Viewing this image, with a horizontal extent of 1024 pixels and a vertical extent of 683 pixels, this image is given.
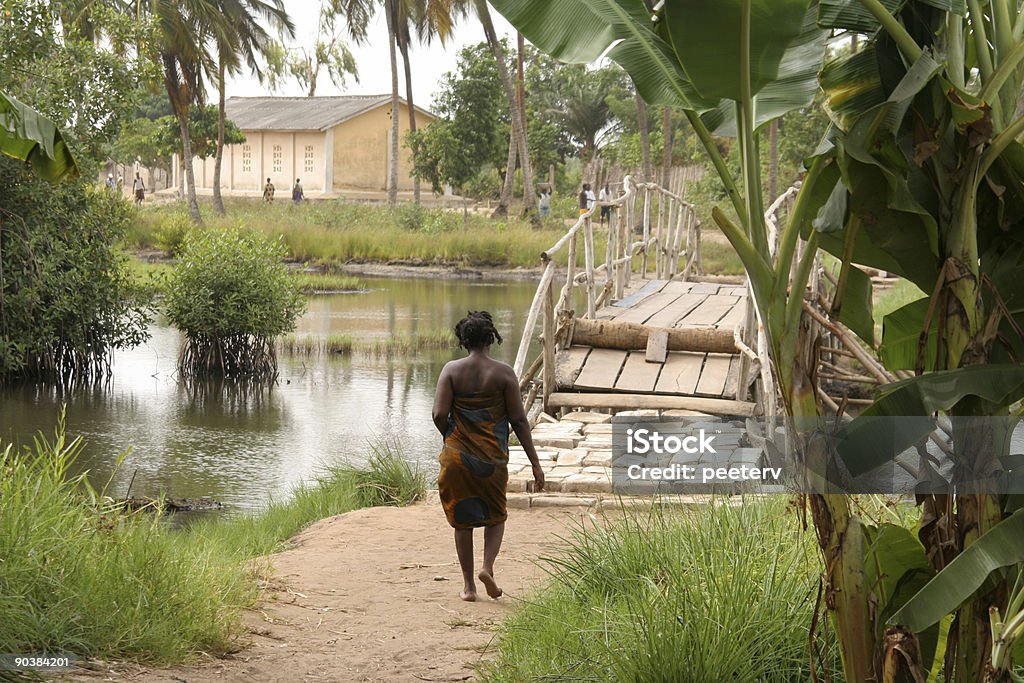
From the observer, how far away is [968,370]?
2.91m

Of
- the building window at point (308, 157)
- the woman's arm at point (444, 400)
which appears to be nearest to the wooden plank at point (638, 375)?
the woman's arm at point (444, 400)

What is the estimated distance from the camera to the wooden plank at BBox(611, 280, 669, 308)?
501 inches

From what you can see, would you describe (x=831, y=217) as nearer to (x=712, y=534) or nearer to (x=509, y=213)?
(x=712, y=534)

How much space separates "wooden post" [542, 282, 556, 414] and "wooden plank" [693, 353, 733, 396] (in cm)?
120

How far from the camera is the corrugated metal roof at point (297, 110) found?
41969 millimetres

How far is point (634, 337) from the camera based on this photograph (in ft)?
34.9

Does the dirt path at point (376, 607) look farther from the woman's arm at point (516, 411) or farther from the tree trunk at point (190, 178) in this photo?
the tree trunk at point (190, 178)

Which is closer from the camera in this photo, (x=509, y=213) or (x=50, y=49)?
(x=50, y=49)

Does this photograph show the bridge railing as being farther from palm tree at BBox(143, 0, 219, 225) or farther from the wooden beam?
→ palm tree at BBox(143, 0, 219, 225)

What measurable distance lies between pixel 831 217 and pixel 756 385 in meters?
7.36

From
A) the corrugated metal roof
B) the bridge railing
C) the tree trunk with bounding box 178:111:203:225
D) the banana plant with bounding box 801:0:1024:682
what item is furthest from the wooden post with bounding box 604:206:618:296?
the corrugated metal roof

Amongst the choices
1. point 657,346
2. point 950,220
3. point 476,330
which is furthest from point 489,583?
point 657,346

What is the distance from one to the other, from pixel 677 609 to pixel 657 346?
682cm

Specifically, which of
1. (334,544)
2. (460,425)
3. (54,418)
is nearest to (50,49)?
(54,418)
